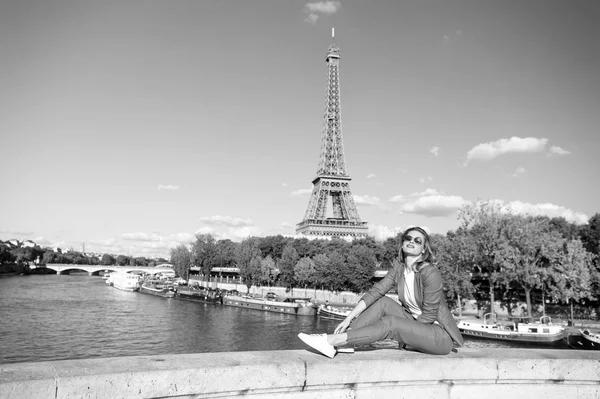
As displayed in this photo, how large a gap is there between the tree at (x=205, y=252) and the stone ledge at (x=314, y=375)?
8803cm

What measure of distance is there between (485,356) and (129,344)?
31.5m

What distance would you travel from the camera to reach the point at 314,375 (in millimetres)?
4273

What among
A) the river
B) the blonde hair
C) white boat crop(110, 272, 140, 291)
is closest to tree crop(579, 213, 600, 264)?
the river

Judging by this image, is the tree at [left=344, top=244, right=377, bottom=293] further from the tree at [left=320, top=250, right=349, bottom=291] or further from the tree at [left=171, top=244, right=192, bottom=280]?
the tree at [left=171, top=244, right=192, bottom=280]

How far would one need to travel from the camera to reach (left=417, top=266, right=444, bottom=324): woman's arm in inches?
203

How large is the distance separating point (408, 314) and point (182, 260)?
327 ft

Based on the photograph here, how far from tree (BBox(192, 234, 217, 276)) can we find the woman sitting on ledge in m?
87.5

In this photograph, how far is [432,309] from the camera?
16.9ft

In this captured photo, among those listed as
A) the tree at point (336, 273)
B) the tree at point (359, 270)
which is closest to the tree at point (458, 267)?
the tree at point (359, 270)

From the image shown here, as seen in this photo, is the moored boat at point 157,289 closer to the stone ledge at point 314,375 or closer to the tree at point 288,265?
the tree at point 288,265

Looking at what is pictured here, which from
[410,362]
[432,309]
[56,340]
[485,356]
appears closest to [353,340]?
[410,362]

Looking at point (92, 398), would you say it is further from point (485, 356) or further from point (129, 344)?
point (129, 344)

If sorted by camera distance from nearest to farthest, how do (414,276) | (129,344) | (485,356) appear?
(485,356) → (414,276) → (129,344)

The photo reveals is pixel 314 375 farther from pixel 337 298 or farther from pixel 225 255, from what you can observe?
pixel 225 255
